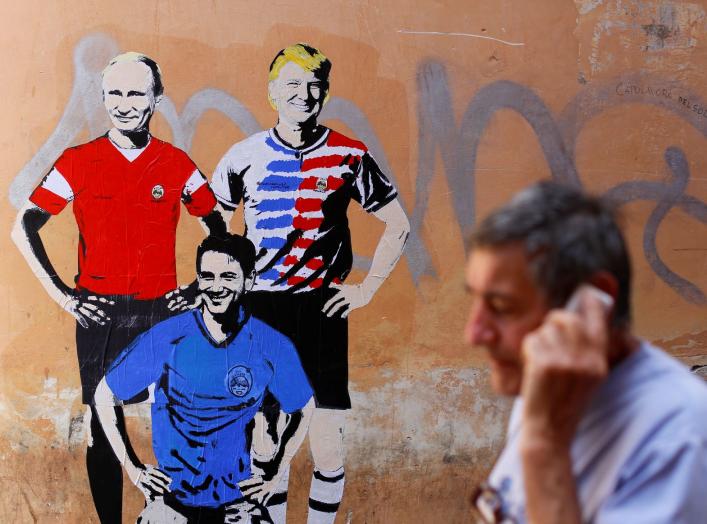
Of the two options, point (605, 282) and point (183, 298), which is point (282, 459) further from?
point (605, 282)

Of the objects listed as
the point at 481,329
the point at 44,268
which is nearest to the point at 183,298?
the point at 44,268

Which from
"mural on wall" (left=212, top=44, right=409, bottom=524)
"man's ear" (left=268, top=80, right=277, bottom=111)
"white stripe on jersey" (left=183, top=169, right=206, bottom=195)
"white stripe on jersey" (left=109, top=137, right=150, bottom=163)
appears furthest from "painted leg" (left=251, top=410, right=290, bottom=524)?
"man's ear" (left=268, top=80, right=277, bottom=111)

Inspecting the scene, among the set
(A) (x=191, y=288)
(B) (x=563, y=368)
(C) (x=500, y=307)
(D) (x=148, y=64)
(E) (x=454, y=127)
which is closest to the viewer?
(B) (x=563, y=368)

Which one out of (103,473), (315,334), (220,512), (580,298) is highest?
(580,298)

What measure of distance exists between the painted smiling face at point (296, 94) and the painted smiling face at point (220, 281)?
78 centimetres

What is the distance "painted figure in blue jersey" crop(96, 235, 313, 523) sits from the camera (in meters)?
3.84

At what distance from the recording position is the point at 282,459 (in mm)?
3928

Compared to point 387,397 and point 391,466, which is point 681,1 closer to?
point 387,397

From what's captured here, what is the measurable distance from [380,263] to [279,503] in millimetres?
1348

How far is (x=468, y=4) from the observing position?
3928 mm

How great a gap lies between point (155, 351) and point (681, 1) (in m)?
3.33

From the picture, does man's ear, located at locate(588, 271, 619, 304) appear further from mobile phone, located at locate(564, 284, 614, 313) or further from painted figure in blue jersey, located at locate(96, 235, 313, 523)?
painted figure in blue jersey, located at locate(96, 235, 313, 523)

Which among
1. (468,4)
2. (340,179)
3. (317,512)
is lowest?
(317,512)

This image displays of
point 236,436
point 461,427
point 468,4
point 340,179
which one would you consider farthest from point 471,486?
point 468,4
